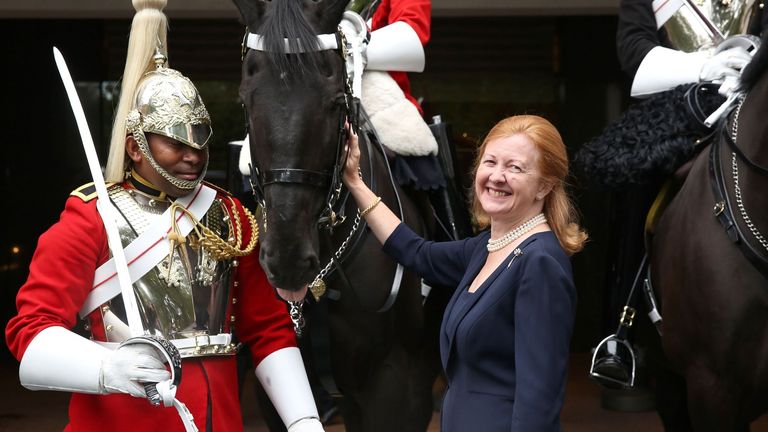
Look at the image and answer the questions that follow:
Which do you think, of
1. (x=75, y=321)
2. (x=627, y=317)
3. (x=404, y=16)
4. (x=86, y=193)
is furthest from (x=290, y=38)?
(x=627, y=317)

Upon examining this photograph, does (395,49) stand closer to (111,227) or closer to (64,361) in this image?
(111,227)

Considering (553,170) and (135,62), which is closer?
(553,170)

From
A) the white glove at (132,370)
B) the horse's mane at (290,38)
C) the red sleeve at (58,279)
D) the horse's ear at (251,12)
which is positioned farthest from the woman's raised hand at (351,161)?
the white glove at (132,370)

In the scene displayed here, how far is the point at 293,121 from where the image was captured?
302 centimetres

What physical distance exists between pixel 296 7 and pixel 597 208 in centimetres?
683

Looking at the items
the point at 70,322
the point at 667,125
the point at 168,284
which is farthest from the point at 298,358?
the point at 667,125

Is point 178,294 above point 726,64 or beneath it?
beneath

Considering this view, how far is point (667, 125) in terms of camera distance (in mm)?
4562

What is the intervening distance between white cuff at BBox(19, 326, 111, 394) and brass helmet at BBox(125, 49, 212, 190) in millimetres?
509

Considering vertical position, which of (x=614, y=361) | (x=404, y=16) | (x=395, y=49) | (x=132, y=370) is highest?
(x=404, y=16)

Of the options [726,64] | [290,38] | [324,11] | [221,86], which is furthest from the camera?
[221,86]

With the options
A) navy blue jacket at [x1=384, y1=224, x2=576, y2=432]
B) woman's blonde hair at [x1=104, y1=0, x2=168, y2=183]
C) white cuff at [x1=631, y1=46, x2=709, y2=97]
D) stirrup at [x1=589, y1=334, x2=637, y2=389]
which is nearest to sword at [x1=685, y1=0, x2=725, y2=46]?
white cuff at [x1=631, y1=46, x2=709, y2=97]

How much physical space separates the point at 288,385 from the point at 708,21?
272 cm

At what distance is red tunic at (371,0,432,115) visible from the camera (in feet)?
14.2
